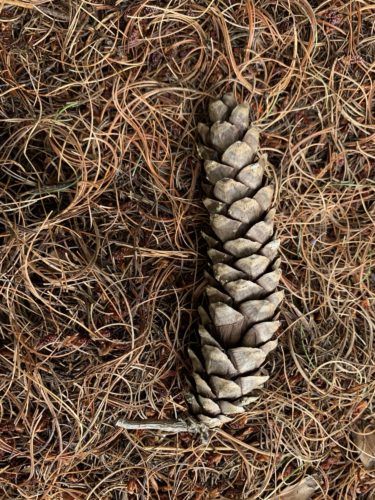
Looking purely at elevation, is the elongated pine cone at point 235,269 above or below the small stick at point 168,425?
above

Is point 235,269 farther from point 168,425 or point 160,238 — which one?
point 168,425

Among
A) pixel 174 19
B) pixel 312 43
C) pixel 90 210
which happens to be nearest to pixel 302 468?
pixel 90 210

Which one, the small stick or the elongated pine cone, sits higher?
the elongated pine cone
